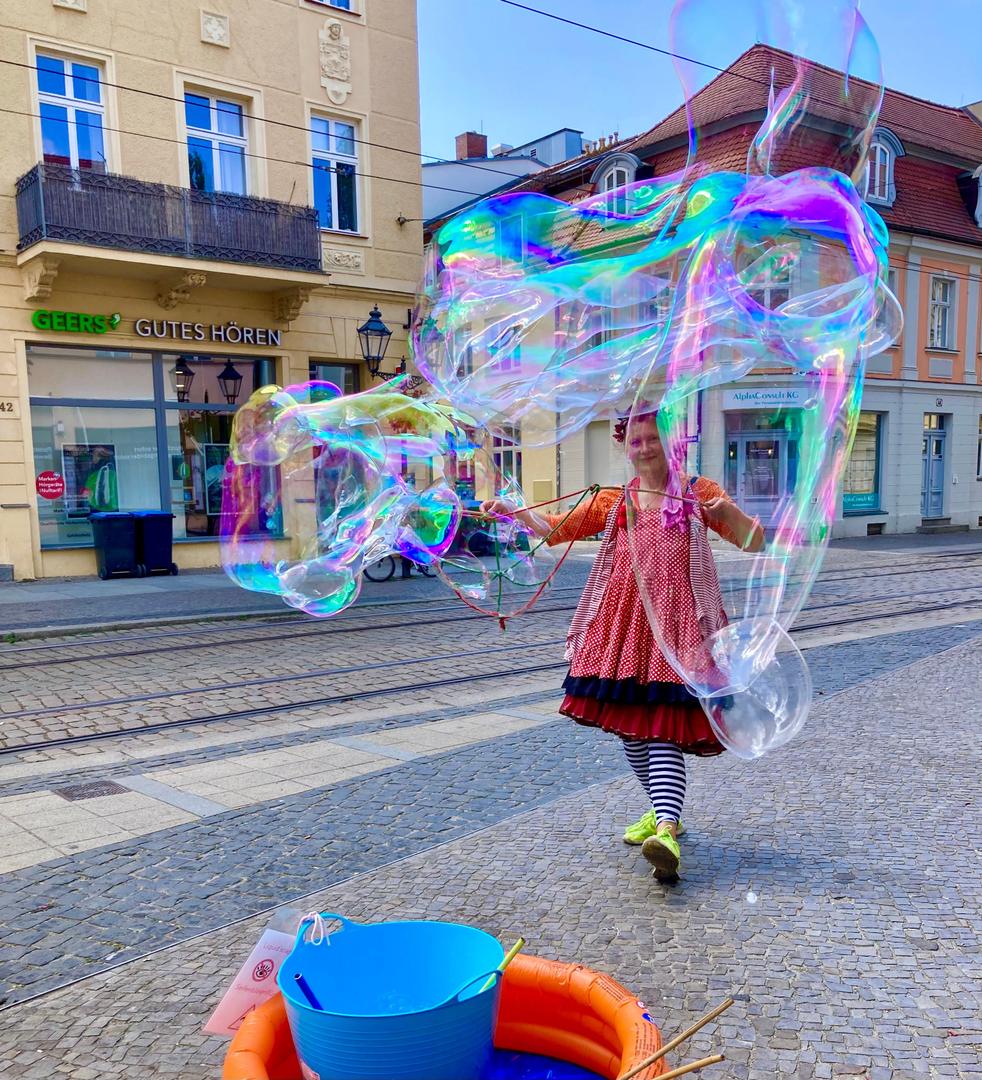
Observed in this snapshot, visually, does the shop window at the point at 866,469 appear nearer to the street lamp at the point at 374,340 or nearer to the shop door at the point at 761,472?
the street lamp at the point at 374,340

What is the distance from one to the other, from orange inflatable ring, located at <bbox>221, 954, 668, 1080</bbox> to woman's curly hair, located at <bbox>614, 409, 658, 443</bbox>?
6.35ft

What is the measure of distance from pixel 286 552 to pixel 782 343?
3.44 m

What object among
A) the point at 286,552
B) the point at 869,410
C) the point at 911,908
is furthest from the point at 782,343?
the point at 869,410

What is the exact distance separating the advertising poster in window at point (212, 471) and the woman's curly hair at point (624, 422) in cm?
1390

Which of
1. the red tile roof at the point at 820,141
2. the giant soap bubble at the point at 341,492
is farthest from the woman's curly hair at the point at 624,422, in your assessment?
the giant soap bubble at the point at 341,492

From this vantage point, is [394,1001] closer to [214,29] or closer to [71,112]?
[71,112]

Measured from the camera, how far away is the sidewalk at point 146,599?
1075 cm

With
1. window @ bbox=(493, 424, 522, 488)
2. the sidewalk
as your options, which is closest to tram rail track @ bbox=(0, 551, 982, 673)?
the sidewalk

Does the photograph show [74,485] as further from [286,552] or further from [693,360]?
[693,360]

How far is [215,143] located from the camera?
16.1 meters

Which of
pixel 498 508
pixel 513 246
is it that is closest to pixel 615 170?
pixel 513 246

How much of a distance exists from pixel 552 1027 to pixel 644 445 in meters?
2.03

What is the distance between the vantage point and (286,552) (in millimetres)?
5922

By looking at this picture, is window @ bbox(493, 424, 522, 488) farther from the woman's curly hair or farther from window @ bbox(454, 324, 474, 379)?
the woman's curly hair
